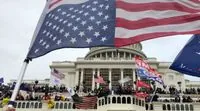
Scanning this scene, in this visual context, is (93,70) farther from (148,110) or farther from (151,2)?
(151,2)

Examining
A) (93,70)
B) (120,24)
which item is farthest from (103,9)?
(93,70)

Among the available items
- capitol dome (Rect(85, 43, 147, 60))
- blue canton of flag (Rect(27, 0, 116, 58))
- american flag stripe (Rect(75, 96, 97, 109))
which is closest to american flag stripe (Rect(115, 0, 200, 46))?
blue canton of flag (Rect(27, 0, 116, 58))

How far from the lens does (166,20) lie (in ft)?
39.6

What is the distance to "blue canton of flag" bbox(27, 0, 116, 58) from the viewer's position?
1159 centimetres

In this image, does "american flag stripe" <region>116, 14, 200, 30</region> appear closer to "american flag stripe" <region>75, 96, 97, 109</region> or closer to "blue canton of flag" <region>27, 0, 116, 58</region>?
"blue canton of flag" <region>27, 0, 116, 58</region>

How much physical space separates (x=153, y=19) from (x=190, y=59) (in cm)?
430

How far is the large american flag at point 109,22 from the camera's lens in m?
11.6

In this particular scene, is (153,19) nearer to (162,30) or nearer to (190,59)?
(162,30)

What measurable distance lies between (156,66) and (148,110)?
145 feet

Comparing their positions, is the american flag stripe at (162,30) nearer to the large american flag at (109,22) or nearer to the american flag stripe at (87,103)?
the large american flag at (109,22)

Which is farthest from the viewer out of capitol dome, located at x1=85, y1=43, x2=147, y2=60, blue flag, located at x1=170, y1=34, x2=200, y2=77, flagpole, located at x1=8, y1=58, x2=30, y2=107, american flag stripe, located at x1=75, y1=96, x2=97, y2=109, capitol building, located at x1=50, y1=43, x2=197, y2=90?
capitol dome, located at x1=85, y1=43, x2=147, y2=60

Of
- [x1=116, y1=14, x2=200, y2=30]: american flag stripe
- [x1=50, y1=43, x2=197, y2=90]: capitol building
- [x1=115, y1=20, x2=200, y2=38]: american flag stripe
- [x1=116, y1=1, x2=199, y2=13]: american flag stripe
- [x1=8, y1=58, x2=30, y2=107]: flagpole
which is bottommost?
[x1=8, y1=58, x2=30, y2=107]: flagpole

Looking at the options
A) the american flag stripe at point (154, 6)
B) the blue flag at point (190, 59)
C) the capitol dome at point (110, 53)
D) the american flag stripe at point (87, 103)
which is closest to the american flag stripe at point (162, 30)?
the american flag stripe at point (154, 6)

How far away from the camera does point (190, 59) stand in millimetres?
15734
